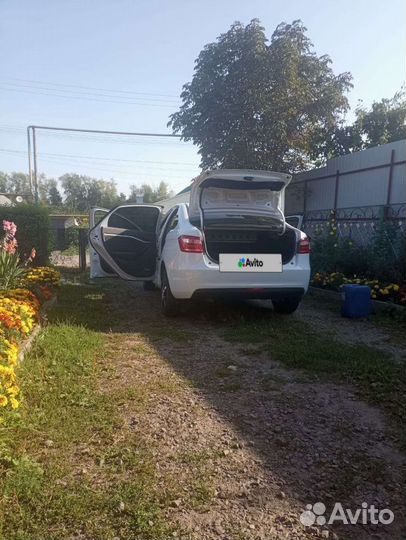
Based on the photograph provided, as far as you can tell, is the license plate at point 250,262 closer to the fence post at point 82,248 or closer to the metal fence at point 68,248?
the metal fence at point 68,248

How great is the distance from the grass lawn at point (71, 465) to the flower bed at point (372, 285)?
4.31m

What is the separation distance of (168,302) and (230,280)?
96cm

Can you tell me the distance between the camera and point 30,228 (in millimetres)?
8609

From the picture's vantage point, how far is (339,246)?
7422 millimetres

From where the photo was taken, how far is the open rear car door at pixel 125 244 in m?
5.86

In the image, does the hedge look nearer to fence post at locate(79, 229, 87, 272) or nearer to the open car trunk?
fence post at locate(79, 229, 87, 272)

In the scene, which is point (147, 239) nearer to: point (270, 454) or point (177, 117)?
point (270, 454)

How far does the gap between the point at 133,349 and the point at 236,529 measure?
2410mm

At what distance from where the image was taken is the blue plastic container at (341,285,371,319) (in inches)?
202

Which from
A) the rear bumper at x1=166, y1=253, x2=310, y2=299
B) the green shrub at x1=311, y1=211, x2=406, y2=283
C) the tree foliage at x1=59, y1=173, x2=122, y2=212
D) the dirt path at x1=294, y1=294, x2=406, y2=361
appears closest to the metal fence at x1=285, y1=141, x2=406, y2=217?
the green shrub at x1=311, y1=211, x2=406, y2=283

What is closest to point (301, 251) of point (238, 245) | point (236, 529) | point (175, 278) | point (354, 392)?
point (238, 245)

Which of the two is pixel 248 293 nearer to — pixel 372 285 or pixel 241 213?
pixel 241 213

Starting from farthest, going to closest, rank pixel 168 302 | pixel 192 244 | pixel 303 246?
1. pixel 168 302
2. pixel 303 246
3. pixel 192 244

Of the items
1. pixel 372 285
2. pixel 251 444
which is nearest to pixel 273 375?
pixel 251 444
